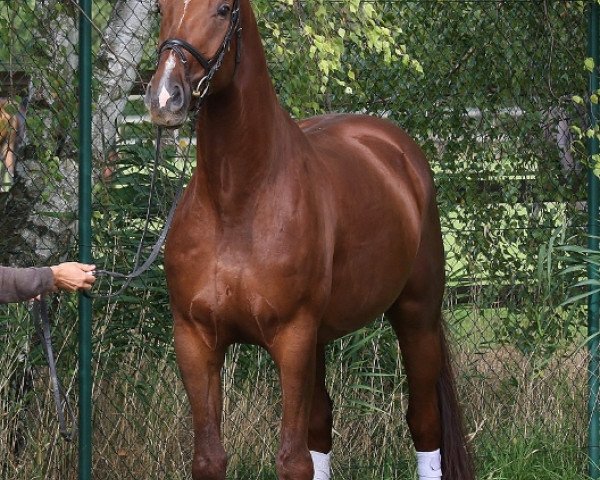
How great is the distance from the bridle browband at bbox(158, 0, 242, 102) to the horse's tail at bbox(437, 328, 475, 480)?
2165 millimetres

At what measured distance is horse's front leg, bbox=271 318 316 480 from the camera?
4051 millimetres

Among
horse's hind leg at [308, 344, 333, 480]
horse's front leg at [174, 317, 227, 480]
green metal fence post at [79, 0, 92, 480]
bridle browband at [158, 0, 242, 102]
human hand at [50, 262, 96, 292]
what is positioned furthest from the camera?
horse's hind leg at [308, 344, 333, 480]

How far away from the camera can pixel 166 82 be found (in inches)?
139

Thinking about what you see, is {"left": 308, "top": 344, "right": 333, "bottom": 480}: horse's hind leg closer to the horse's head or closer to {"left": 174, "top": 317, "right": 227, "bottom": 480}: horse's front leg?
{"left": 174, "top": 317, "right": 227, "bottom": 480}: horse's front leg

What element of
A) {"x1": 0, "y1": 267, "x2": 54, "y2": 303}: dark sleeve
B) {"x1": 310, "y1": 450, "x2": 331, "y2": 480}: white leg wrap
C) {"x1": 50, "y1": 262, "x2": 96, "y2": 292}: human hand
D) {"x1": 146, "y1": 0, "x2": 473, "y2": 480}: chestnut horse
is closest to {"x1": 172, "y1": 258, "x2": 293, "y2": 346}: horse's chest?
{"x1": 146, "y1": 0, "x2": 473, "y2": 480}: chestnut horse

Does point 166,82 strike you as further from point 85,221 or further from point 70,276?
point 85,221

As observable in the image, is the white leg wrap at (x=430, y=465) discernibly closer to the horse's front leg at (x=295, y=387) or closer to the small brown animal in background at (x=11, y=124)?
the horse's front leg at (x=295, y=387)

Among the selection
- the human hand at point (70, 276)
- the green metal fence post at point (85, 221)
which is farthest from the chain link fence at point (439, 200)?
the human hand at point (70, 276)

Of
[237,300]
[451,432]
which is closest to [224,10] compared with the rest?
[237,300]

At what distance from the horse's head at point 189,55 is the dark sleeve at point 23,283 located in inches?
28.4

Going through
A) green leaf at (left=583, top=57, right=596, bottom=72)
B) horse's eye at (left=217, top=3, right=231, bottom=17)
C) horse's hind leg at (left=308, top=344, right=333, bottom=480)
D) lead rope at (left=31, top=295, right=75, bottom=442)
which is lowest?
horse's hind leg at (left=308, top=344, right=333, bottom=480)

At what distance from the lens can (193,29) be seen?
12.0ft

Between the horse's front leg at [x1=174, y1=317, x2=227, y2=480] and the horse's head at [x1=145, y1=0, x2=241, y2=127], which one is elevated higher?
the horse's head at [x1=145, y1=0, x2=241, y2=127]

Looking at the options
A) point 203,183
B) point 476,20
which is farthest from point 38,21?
point 476,20
